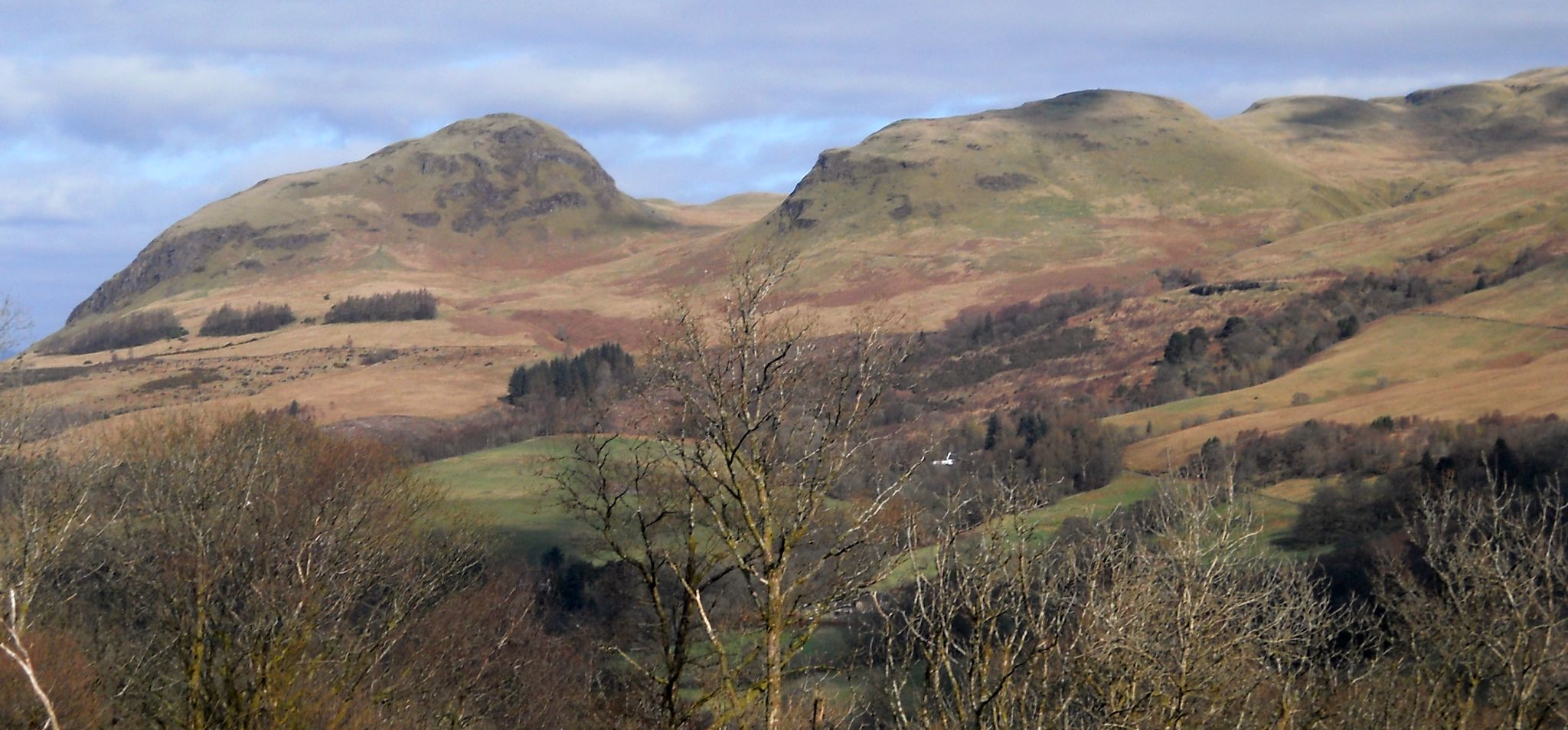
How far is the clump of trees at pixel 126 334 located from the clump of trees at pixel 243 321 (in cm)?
365

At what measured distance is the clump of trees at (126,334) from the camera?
7042 inches

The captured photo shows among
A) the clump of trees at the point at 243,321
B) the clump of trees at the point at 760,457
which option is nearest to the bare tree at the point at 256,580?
the clump of trees at the point at 760,457

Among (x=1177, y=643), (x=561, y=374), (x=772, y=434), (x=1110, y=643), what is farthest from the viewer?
(x=561, y=374)

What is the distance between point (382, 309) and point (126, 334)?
34.3 meters

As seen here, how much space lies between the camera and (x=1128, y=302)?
17425 centimetres

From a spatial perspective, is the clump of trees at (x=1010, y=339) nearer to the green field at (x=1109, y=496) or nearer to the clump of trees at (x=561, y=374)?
the clump of trees at (x=561, y=374)

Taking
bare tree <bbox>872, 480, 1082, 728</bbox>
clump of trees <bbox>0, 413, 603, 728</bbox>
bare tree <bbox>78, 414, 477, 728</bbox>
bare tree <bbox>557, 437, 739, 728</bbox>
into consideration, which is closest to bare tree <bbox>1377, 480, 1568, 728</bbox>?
bare tree <bbox>872, 480, 1082, 728</bbox>

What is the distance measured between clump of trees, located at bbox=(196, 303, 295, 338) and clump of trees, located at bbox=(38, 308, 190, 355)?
12.0ft

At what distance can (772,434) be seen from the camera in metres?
19.8

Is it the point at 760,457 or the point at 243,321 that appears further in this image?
the point at 243,321

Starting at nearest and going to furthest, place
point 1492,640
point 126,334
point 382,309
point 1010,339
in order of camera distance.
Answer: point 1492,640
point 1010,339
point 126,334
point 382,309

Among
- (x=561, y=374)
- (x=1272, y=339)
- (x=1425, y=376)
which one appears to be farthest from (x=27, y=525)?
(x=1272, y=339)

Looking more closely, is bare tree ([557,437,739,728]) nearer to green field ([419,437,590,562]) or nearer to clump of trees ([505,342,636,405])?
green field ([419,437,590,562])

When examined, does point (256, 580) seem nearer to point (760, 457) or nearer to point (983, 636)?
point (760, 457)
